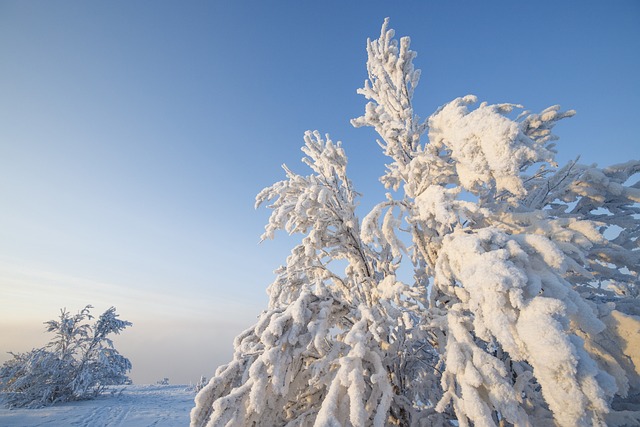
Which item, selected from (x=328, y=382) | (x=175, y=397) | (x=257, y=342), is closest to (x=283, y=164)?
(x=257, y=342)

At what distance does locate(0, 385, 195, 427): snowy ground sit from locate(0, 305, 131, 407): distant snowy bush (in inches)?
33.1

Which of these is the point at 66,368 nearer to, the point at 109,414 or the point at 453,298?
the point at 109,414

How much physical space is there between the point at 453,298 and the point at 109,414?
14187 mm

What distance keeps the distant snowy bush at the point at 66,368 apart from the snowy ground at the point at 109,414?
840 mm

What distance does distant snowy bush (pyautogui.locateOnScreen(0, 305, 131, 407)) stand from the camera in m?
13.2

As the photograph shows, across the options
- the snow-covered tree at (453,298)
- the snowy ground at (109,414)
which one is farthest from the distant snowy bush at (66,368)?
the snow-covered tree at (453,298)

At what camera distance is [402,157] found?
3.94 metres

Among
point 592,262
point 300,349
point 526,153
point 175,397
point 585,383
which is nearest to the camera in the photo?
point 585,383

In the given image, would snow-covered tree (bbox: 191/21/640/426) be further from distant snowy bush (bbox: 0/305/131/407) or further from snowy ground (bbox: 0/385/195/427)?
distant snowy bush (bbox: 0/305/131/407)

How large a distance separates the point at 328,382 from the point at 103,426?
1146 centimetres

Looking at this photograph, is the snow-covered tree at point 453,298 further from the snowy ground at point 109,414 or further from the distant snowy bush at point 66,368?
the distant snowy bush at point 66,368

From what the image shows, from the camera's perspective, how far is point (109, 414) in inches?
435

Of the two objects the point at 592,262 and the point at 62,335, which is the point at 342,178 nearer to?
the point at 592,262

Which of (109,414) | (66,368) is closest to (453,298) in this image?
(109,414)
